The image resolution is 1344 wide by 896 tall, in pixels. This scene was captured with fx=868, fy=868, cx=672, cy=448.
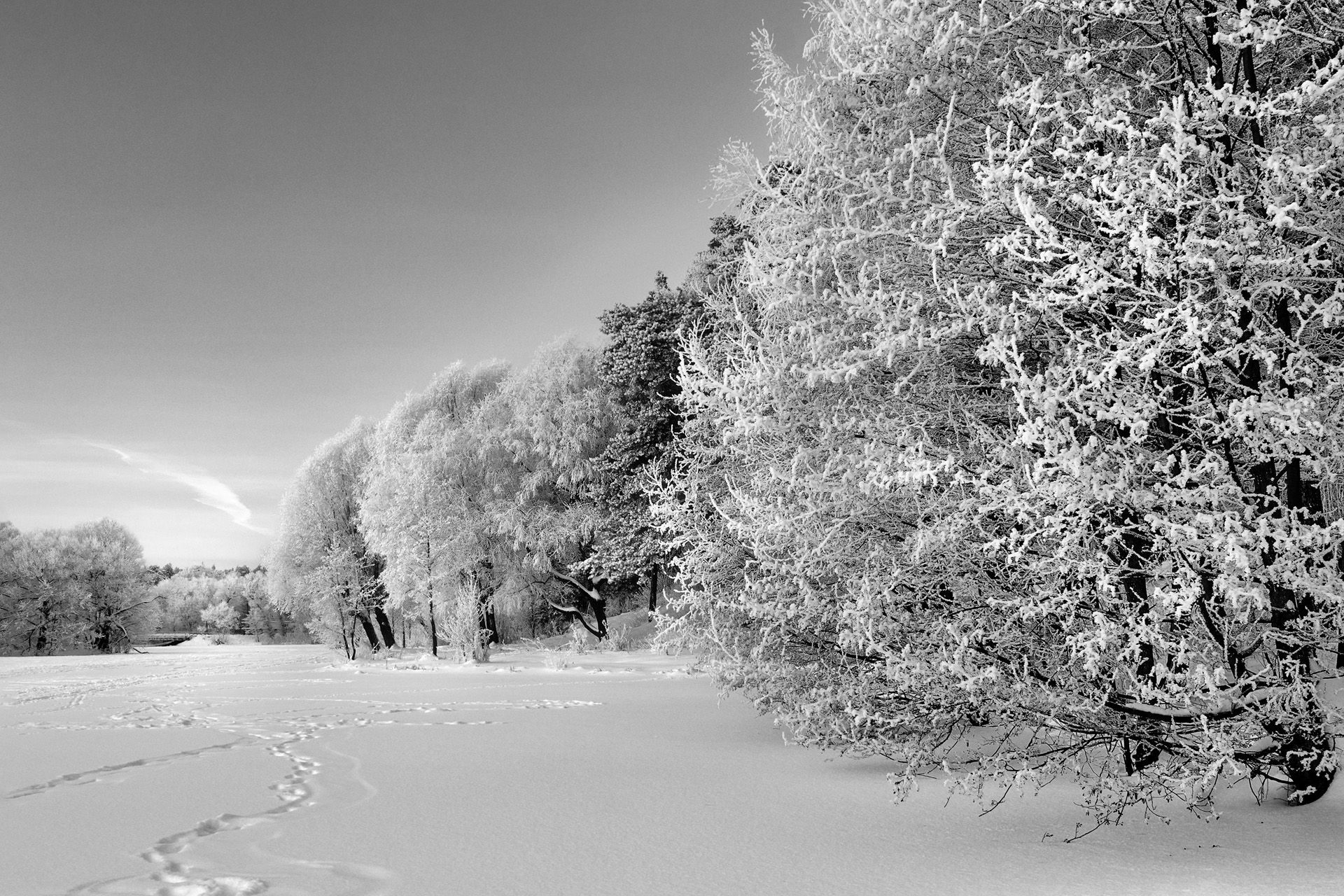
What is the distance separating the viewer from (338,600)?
3697 centimetres

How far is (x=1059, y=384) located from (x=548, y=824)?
398cm

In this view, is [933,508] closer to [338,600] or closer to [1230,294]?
[1230,294]

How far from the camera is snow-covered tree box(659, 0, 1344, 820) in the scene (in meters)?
3.85

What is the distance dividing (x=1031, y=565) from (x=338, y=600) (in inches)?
1444

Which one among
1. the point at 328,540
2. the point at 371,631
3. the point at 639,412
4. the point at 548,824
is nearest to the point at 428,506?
the point at 639,412

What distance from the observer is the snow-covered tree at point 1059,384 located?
12.6 ft

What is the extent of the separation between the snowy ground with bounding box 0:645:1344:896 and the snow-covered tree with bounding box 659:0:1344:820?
419 millimetres

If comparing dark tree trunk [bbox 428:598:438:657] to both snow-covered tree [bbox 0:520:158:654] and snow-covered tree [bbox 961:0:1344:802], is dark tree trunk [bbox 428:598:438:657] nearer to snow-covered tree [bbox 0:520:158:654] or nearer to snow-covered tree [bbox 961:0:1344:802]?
snow-covered tree [bbox 961:0:1344:802]

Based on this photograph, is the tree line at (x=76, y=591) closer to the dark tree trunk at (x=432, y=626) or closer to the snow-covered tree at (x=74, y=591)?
the snow-covered tree at (x=74, y=591)

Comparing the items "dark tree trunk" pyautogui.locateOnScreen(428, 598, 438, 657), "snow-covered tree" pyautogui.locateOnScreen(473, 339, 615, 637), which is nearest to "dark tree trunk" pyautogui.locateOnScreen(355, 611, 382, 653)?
"dark tree trunk" pyautogui.locateOnScreen(428, 598, 438, 657)

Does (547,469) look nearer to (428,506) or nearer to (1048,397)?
(428,506)

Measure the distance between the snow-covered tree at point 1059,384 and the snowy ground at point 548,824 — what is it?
16.5 inches

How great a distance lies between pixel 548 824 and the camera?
547cm

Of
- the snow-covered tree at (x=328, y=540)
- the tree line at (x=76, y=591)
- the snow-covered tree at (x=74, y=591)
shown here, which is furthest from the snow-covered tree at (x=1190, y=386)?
the snow-covered tree at (x=74, y=591)
